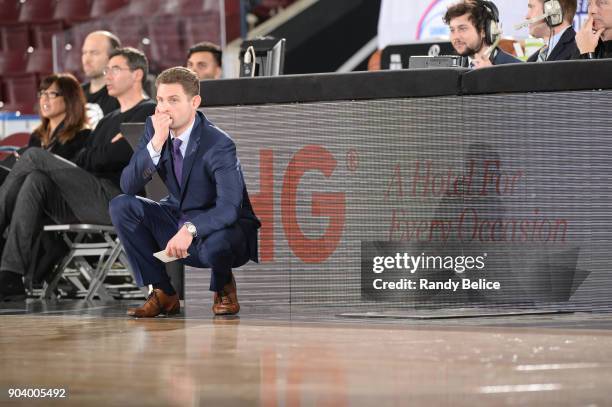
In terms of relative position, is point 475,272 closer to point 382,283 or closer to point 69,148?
point 382,283

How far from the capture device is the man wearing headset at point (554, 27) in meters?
4.95

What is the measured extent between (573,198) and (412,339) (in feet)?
4.30

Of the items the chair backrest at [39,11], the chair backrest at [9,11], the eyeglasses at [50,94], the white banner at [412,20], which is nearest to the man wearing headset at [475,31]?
the eyeglasses at [50,94]

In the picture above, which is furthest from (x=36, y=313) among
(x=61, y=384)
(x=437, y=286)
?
(x=61, y=384)

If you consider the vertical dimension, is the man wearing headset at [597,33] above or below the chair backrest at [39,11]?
below

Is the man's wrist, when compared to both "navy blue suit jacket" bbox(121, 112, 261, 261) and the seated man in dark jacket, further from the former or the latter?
the seated man in dark jacket

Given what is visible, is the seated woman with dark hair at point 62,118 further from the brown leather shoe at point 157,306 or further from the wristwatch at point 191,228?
the wristwatch at point 191,228

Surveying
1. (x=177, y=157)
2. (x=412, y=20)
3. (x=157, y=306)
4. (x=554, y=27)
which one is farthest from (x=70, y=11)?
(x=157, y=306)

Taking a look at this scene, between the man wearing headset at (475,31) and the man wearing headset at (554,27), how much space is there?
0.19m

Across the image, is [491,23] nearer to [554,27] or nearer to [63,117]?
[554,27]

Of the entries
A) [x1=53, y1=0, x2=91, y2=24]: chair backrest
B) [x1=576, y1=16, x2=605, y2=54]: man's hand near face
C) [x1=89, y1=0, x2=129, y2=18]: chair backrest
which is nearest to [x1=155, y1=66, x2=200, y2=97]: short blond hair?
[x1=576, y1=16, x2=605, y2=54]: man's hand near face

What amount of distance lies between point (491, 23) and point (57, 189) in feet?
8.19

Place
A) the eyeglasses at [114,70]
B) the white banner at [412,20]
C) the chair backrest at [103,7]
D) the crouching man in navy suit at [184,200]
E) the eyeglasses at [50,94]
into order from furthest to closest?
the chair backrest at [103,7] < the white banner at [412,20] < the eyeglasses at [50,94] < the eyeglasses at [114,70] < the crouching man in navy suit at [184,200]

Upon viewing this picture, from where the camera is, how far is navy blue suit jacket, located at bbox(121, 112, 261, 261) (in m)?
4.21
